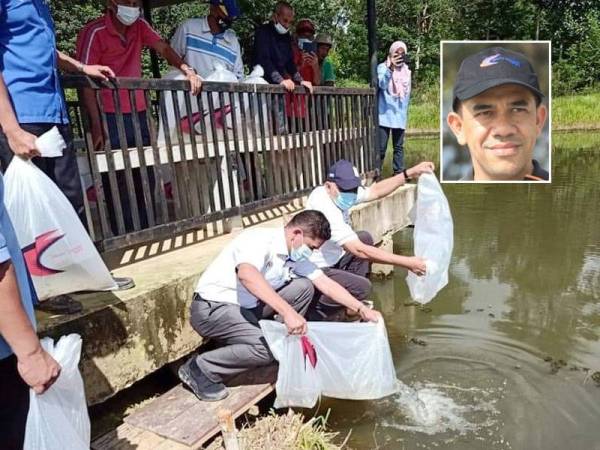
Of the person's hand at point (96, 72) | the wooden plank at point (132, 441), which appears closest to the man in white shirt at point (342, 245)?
the wooden plank at point (132, 441)

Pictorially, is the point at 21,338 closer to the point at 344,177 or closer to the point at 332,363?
the point at 332,363

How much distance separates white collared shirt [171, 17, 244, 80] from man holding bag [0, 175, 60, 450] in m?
3.21

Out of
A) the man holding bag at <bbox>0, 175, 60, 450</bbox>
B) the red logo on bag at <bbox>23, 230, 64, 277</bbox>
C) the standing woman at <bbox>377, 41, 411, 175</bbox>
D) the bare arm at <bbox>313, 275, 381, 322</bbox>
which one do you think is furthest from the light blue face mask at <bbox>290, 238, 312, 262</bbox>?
the standing woman at <bbox>377, 41, 411, 175</bbox>

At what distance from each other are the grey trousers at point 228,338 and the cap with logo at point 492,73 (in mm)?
2493

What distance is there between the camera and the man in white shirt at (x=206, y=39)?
14.6 ft

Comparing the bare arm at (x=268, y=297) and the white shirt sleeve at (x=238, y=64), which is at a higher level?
the white shirt sleeve at (x=238, y=64)

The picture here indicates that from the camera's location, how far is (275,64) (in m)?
5.19

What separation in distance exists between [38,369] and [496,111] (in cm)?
348

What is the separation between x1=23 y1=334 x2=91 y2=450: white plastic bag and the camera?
1668mm

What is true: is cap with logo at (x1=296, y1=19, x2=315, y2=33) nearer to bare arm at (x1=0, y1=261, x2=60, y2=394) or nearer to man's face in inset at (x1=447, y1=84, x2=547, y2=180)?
man's face in inset at (x1=447, y1=84, x2=547, y2=180)

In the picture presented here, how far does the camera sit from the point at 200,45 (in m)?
4.52

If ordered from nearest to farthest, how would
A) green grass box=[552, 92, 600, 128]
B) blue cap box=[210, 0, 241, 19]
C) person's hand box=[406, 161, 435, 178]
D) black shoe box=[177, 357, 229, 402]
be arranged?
black shoe box=[177, 357, 229, 402]
person's hand box=[406, 161, 435, 178]
blue cap box=[210, 0, 241, 19]
green grass box=[552, 92, 600, 128]

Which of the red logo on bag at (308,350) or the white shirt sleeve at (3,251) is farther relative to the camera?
the red logo on bag at (308,350)

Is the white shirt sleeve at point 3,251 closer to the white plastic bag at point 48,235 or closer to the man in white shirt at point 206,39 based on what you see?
the white plastic bag at point 48,235
